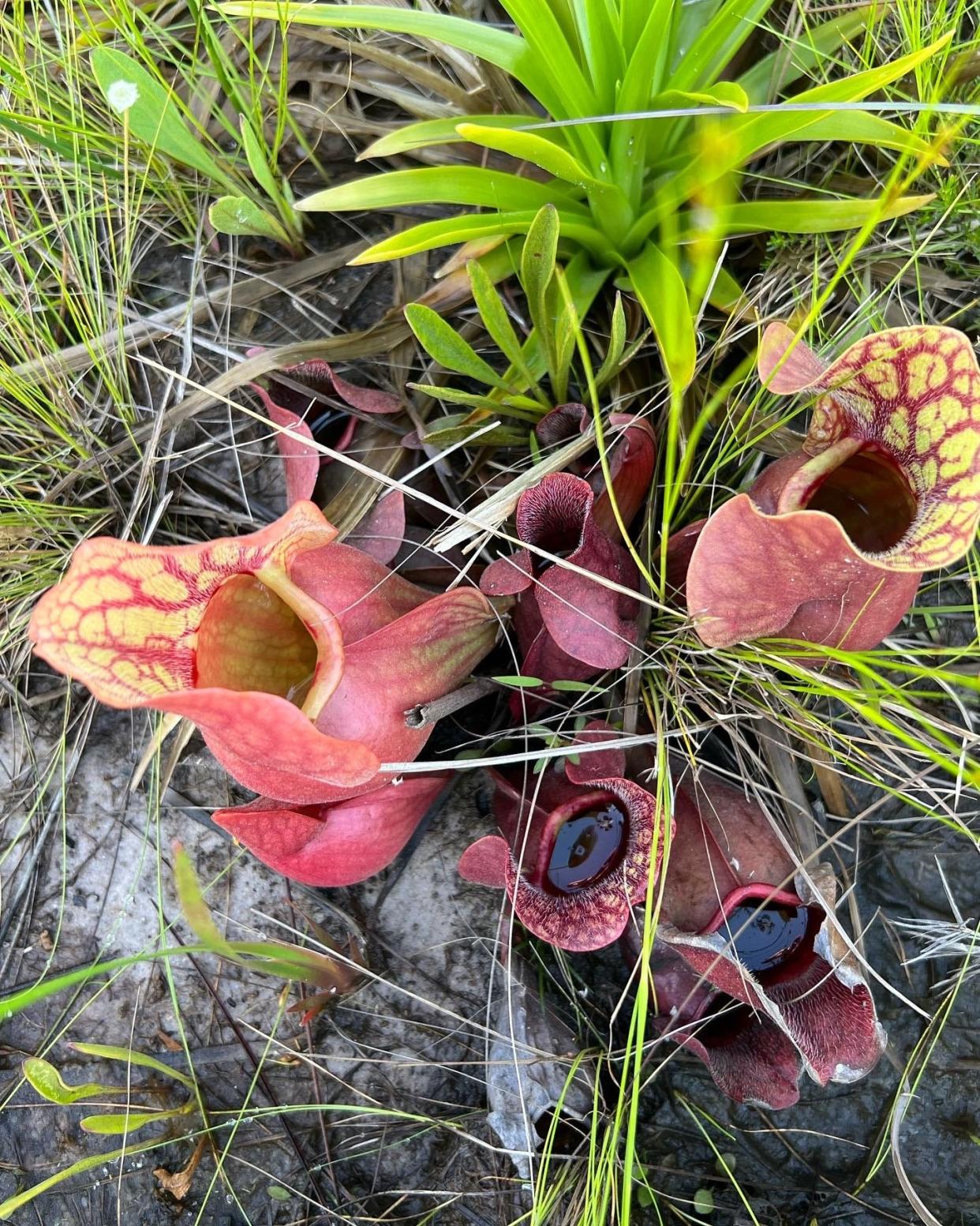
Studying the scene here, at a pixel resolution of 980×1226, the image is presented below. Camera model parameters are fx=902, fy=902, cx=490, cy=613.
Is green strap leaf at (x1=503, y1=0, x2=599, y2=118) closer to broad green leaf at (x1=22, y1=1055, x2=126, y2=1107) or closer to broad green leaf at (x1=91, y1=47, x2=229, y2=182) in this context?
broad green leaf at (x1=91, y1=47, x2=229, y2=182)

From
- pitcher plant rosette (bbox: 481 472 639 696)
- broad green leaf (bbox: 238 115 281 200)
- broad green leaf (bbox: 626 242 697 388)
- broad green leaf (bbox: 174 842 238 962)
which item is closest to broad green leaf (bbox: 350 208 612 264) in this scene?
broad green leaf (bbox: 626 242 697 388)

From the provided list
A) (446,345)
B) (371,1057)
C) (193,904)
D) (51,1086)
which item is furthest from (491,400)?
(51,1086)

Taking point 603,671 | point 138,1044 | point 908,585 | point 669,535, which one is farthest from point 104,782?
point 908,585

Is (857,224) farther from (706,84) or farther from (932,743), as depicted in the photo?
(932,743)

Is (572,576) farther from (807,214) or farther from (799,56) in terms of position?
(799,56)

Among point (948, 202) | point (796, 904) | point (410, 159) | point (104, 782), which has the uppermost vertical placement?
point (410, 159)

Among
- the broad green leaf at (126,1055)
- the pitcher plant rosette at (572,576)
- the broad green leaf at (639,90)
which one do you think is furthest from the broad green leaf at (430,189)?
the broad green leaf at (126,1055)
